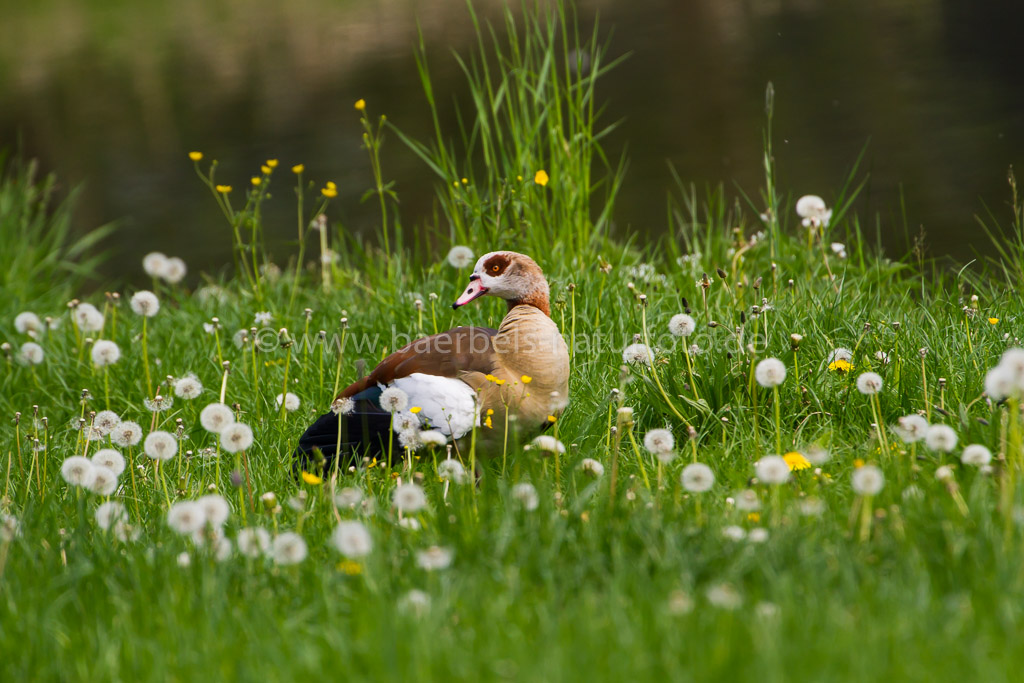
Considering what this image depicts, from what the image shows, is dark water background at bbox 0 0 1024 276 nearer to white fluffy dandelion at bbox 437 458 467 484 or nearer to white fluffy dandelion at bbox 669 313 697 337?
white fluffy dandelion at bbox 669 313 697 337

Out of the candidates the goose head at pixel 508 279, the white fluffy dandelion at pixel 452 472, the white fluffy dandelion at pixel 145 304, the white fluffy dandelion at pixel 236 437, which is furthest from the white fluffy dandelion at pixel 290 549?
the white fluffy dandelion at pixel 145 304

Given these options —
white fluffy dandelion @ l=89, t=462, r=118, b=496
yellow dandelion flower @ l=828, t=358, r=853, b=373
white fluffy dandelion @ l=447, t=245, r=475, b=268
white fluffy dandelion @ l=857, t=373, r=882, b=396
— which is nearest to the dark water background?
white fluffy dandelion @ l=447, t=245, r=475, b=268

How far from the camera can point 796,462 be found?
326 centimetres

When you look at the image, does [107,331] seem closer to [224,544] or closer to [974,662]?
[224,544]

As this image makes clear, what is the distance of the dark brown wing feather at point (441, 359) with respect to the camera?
3674 millimetres

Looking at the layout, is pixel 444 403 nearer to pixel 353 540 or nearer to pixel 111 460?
pixel 111 460

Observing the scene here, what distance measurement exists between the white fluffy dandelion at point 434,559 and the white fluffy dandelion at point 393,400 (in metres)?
0.94

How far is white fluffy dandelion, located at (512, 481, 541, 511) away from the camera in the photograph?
2766 mm

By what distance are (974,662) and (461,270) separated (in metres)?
3.79

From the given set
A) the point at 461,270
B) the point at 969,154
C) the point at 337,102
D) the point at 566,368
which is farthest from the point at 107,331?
the point at 337,102

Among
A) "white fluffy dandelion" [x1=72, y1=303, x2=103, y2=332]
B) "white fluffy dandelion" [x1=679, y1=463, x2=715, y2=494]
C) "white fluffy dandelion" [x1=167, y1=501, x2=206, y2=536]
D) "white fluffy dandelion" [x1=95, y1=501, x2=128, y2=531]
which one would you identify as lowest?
"white fluffy dandelion" [x1=72, y1=303, x2=103, y2=332]

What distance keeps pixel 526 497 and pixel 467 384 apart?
2.96 ft

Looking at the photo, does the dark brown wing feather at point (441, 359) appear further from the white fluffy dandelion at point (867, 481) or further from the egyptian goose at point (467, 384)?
the white fluffy dandelion at point (867, 481)

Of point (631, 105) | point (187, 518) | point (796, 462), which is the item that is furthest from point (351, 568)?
point (631, 105)
